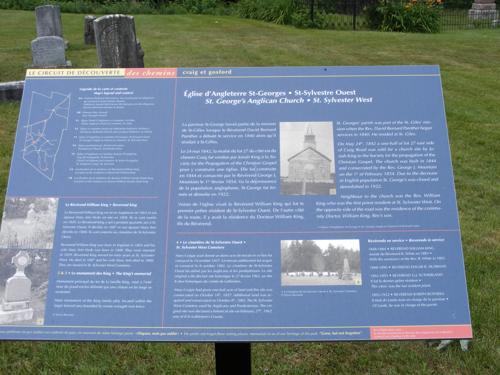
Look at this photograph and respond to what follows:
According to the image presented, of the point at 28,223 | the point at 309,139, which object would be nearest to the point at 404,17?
the point at 309,139

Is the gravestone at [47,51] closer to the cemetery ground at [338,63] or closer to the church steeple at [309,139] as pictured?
the cemetery ground at [338,63]

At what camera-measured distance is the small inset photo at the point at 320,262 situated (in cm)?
243

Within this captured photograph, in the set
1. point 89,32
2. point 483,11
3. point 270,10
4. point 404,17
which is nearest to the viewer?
point 89,32

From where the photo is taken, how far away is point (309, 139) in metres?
2.65

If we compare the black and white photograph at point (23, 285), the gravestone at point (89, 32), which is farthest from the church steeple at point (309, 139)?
the gravestone at point (89, 32)

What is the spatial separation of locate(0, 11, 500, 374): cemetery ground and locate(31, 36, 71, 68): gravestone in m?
0.34

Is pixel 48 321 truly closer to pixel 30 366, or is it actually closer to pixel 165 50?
pixel 30 366

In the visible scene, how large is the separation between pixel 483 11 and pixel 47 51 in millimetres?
16836

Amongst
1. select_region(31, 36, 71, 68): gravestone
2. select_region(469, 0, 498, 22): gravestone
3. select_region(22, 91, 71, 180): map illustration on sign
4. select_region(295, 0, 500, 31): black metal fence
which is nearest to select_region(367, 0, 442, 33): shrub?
select_region(295, 0, 500, 31): black metal fence

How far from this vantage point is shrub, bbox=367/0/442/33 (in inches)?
648

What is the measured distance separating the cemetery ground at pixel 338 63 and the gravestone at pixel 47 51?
344 millimetres

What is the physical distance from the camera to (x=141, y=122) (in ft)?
8.88

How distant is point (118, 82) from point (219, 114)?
0.53 meters

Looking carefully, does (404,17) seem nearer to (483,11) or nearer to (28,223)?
(483,11)
